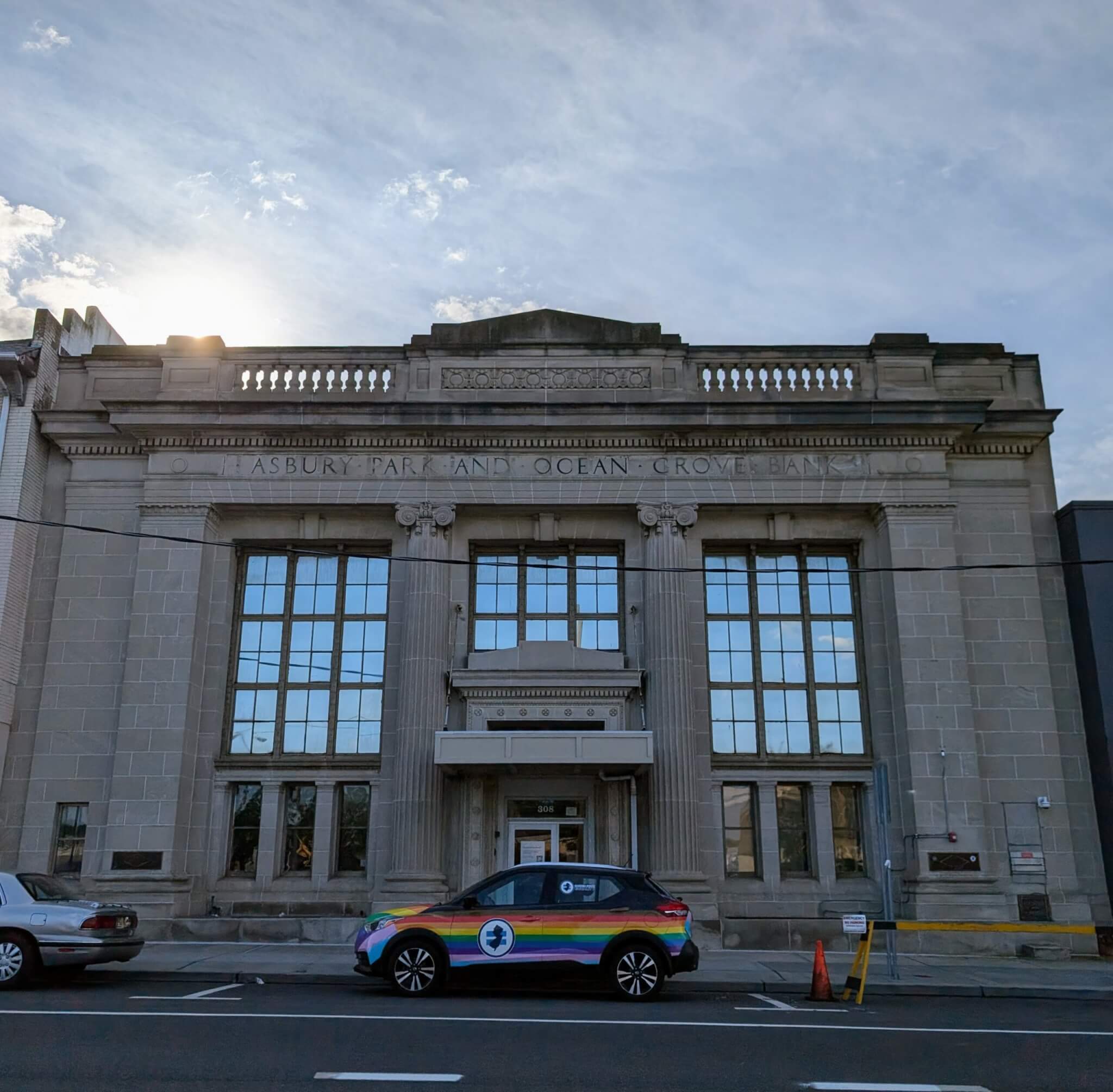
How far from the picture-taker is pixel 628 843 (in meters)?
21.8

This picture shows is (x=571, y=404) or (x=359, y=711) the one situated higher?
(x=571, y=404)

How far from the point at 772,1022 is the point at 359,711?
13.3m

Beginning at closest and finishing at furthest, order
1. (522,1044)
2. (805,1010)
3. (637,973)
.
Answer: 1. (522,1044)
2. (805,1010)
3. (637,973)

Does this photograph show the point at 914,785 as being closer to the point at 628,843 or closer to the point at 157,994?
the point at 628,843

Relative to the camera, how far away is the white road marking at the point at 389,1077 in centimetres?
820

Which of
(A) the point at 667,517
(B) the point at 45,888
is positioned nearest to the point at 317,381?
(A) the point at 667,517

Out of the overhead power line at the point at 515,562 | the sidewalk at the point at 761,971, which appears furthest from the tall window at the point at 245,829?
the overhead power line at the point at 515,562

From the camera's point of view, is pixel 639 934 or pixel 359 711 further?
pixel 359 711

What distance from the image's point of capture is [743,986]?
15.1m

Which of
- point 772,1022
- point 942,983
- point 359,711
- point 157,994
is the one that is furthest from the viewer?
point 359,711

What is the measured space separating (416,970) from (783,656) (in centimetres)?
1204

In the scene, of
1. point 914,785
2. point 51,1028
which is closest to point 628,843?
point 914,785

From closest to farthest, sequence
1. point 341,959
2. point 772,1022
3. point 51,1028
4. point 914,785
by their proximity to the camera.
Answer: point 51,1028, point 772,1022, point 341,959, point 914,785

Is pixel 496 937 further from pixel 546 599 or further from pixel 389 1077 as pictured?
pixel 546 599
